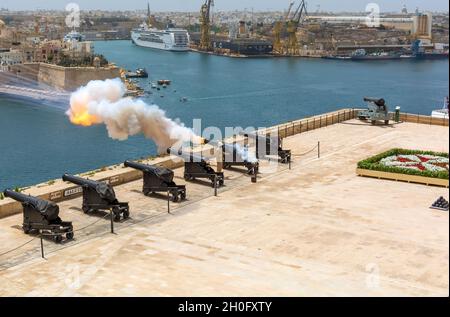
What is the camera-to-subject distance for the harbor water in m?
70.2

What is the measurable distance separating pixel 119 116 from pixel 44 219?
11890 mm

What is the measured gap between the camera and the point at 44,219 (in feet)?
80.1

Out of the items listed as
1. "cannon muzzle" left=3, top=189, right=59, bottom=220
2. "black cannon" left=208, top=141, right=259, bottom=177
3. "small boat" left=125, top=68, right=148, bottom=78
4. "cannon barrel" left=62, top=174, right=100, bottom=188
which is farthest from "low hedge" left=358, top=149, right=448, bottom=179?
"small boat" left=125, top=68, right=148, bottom=78

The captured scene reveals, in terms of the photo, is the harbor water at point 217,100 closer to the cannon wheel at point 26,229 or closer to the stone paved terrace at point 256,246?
the stone paved terrace at point 256,246

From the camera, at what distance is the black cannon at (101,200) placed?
2672 cm

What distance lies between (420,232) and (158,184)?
35.3ft

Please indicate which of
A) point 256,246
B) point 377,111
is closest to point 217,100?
point 377,111

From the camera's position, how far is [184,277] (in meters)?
21.0

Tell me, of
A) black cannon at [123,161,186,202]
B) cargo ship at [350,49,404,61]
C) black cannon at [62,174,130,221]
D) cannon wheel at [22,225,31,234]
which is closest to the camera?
cannon wheel at [22,225,31,234]

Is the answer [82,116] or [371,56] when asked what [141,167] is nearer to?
[82,116]

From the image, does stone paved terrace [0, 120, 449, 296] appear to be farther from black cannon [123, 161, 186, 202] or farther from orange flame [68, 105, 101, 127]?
orange flame [68, 105, 101, 127]

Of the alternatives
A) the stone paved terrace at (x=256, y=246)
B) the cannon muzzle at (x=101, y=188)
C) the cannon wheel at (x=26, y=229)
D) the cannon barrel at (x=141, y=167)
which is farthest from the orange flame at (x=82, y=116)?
the cannon wheel at (x=26, y=229)

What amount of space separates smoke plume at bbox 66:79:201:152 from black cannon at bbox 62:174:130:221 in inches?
345
